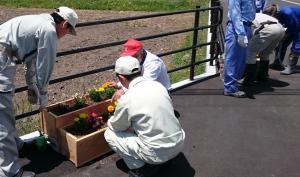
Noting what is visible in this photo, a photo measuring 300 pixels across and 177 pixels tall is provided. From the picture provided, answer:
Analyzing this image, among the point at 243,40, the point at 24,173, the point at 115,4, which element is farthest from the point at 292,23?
the point at 115,4

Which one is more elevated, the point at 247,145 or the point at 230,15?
the point at 230,15

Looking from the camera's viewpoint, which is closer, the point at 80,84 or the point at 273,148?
the point at 273,148

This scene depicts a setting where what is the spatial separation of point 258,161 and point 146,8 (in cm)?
1546

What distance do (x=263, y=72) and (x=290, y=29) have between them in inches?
43.8

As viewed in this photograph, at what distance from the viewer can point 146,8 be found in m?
19.5

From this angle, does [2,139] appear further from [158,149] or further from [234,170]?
[234,170]

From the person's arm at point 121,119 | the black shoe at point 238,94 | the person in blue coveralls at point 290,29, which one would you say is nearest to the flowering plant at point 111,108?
the person's arm at point 121,119

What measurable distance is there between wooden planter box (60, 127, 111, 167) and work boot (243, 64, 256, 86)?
329 cm

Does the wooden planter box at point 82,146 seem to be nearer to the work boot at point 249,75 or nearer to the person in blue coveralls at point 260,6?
the work boot at point 249,75

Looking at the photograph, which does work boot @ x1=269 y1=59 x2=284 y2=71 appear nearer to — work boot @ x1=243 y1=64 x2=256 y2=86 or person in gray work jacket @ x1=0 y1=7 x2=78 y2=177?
work boot @ x1=243 y1=64 x2=256 y2=86

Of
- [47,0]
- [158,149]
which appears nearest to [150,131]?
[158,149]

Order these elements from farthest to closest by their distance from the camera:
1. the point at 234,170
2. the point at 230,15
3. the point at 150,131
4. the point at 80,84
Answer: the point at 80,84
the point at 230,15
the point at 234,170
the point at 150,131

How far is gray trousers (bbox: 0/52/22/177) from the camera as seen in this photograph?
3.84 metres

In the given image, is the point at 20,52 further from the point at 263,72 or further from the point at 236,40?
the point at 263,72
